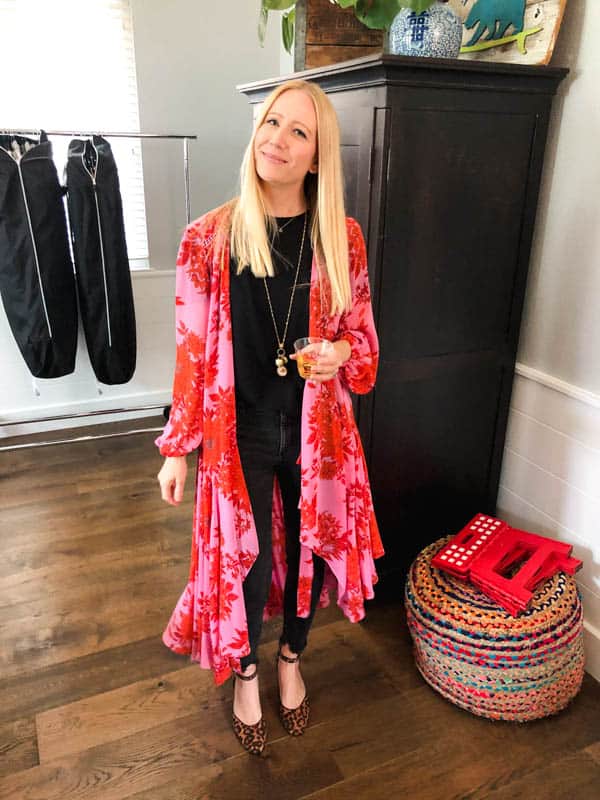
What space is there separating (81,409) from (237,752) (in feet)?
7.07

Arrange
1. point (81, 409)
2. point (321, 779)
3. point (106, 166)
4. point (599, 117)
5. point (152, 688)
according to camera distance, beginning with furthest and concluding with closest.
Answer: point (81, 409) → point (106, 166) → point (152, 688) → point (599, 117) → point (321, 779)

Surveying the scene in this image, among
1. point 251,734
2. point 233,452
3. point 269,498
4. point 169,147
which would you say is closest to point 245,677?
point 251,734

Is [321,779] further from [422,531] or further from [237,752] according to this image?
[422,531]

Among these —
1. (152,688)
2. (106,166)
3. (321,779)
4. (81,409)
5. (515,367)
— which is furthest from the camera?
(81,409)

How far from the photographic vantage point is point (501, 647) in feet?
5.11

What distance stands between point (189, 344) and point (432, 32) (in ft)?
3.29

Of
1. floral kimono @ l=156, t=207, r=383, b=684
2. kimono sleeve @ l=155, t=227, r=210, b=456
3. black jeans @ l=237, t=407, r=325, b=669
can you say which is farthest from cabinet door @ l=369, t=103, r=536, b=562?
kimono sleeve @ l=155, t=227, r=210, b=456

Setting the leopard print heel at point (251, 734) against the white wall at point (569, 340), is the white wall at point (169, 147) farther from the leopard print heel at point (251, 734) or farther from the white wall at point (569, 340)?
the leopard print heel at point (251, 734)

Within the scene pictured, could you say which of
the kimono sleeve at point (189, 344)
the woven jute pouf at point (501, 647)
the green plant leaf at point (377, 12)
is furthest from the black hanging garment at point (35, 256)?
the woven jute pouf at point (501, 647)

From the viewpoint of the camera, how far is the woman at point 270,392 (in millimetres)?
1276

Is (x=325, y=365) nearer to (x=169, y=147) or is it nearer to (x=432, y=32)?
(x=432, y=32)

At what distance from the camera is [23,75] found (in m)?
2.83

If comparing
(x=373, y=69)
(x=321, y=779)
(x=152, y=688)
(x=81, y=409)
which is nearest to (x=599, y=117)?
(x=373, y=69)

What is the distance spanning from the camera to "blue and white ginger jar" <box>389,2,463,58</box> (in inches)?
62.8
